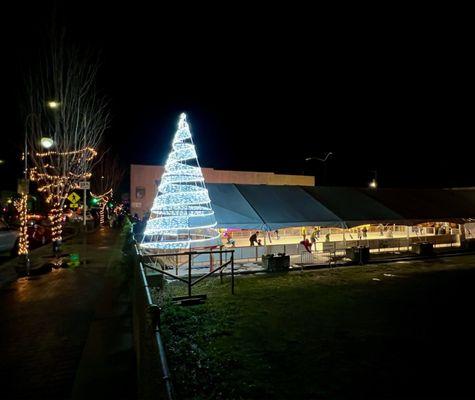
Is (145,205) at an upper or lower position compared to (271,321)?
upper

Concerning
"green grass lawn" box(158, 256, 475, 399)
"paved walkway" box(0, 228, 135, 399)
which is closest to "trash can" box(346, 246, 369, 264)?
"green grass lawn" box(158, 256, 475, 399)

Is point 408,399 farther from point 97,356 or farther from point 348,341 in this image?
point 97,356

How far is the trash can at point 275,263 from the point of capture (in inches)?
639

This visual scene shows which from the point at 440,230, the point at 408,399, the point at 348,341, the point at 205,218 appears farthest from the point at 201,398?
the point at 440,230

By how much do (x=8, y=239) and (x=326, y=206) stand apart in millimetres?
16416

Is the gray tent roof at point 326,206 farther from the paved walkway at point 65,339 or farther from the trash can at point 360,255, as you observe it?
the paved walkway at point 65,339

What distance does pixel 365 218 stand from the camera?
66.6ft

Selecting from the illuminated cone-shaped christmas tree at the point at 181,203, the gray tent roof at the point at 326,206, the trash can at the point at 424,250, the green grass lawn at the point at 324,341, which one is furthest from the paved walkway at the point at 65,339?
the trash can at the point at 424,250

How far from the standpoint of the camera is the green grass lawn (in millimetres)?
5648

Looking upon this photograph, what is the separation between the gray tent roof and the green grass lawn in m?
5.39

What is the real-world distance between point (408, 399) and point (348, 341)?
7.46 ft

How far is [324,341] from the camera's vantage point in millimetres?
7531

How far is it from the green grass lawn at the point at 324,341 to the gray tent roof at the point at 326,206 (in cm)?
539

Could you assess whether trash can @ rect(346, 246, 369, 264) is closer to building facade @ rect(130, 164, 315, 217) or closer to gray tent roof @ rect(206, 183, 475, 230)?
gray tent roof @ rect(206, 183, 475, 230)
